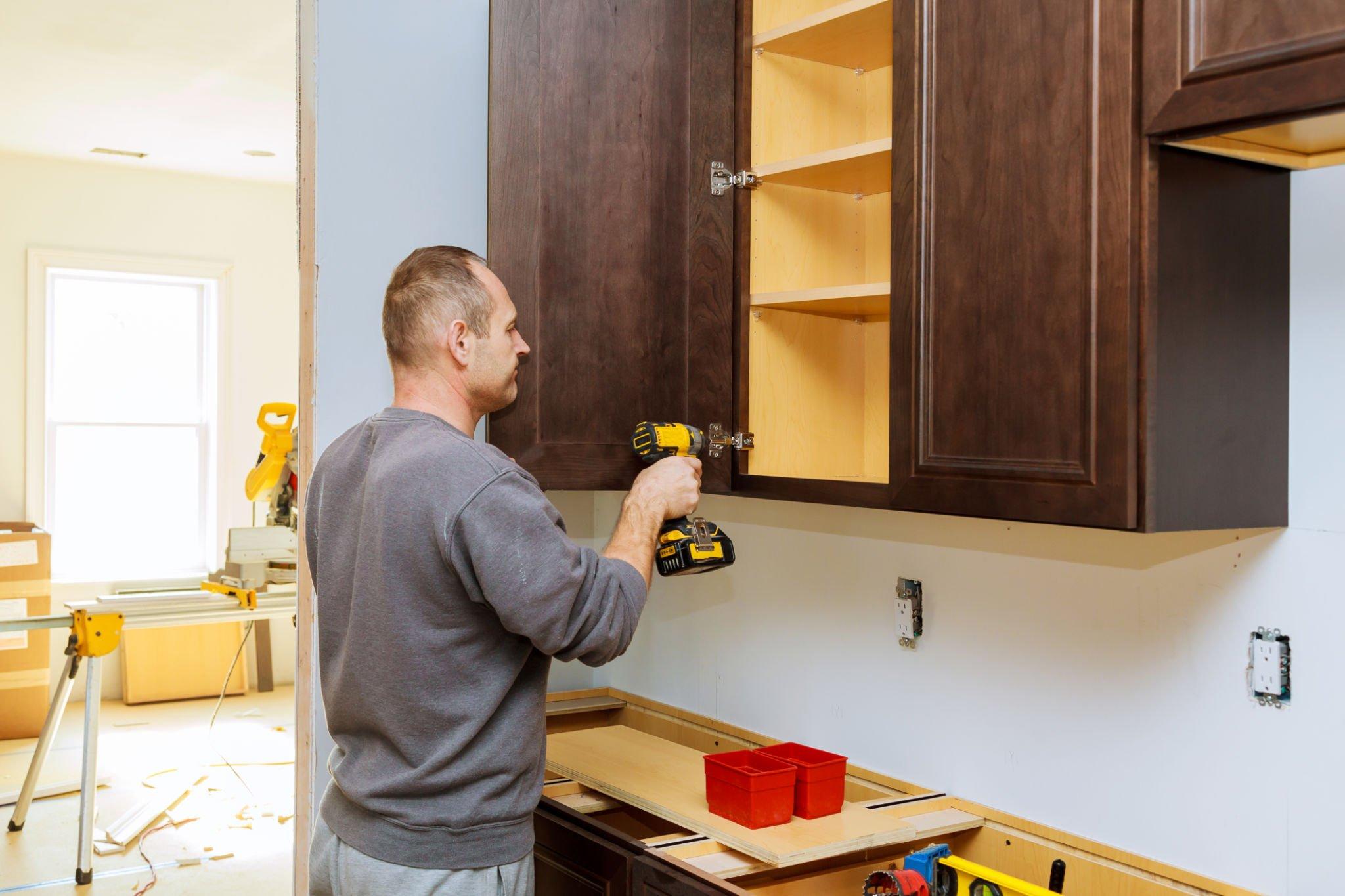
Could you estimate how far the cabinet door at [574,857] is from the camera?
1.87 metres

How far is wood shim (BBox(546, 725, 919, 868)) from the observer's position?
1807 mm

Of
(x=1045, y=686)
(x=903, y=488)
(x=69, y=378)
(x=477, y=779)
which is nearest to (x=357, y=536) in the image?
(x=477, y=779)

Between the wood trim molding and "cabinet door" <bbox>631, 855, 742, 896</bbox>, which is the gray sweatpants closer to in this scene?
"cabinet door" <bbox>631, 855, 742, 896</bbox>

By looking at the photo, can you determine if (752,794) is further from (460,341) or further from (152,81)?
(152,81)

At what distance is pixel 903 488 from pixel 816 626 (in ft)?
2.52

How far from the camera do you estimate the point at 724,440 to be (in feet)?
7.04

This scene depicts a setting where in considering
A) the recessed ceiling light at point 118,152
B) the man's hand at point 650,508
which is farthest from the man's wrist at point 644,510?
the recessed ceiling light at point 118,152

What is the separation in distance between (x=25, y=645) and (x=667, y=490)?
16.5 feet

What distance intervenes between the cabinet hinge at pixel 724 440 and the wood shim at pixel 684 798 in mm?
651

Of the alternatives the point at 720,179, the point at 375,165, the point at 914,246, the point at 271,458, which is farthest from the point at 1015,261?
the point at 271,458

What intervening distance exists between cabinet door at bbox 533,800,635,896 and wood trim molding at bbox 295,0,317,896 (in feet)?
1.75

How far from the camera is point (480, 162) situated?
2.47m

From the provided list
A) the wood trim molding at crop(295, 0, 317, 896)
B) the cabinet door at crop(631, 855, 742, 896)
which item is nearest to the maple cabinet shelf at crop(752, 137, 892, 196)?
the wood trim molding at crop(295, 0, 317, 896)

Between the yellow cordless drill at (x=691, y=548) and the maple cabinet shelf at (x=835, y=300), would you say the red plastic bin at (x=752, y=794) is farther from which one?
the maple cabinet shelf at (x=835, y=300)
